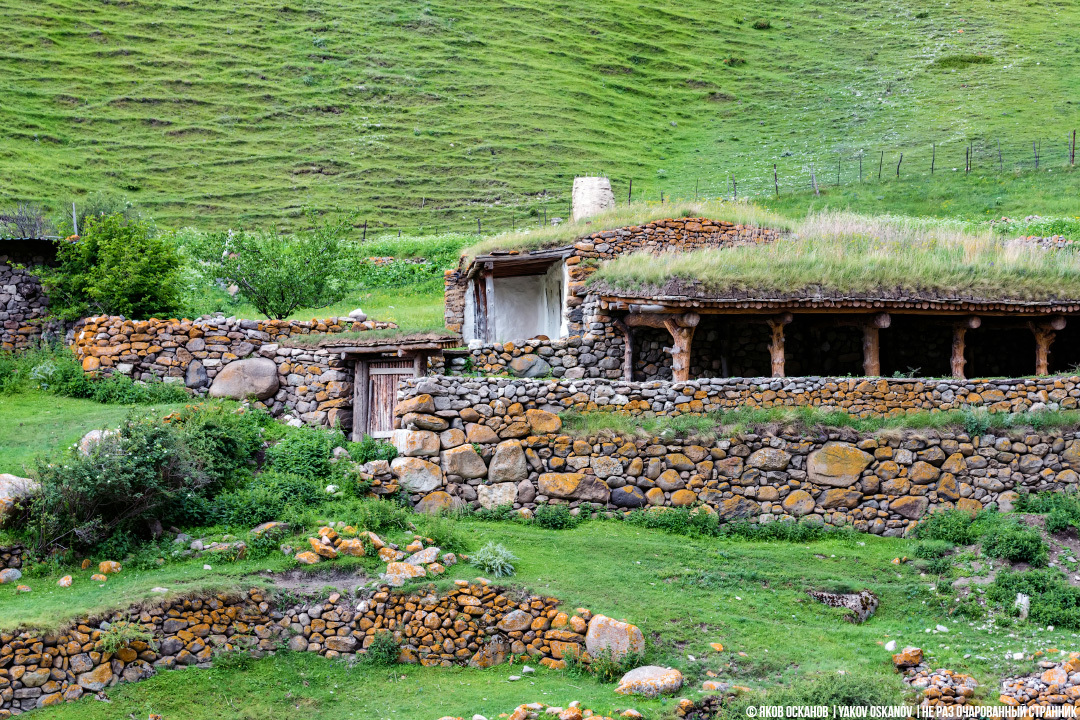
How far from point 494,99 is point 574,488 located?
164 ft

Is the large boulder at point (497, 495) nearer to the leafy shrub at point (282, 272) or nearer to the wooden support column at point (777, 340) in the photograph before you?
the wooden support column at point (777, 340)

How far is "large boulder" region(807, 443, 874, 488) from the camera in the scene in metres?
18.4

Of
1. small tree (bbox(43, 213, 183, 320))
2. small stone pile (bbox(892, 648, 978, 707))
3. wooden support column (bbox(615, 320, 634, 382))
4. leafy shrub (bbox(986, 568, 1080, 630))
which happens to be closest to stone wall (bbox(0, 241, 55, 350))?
small tree (bbox(43, 213, 183, 320))

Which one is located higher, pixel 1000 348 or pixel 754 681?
pixel 1000 348

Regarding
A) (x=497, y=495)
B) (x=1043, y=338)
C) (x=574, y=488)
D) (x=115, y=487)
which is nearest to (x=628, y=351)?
(x=574, y=488)

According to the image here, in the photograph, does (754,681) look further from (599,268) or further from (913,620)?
(599,268)

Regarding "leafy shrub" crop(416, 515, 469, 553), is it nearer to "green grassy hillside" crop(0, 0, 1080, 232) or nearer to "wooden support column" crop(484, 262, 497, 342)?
"wooden support column" crop(484, 262, 497, 342)

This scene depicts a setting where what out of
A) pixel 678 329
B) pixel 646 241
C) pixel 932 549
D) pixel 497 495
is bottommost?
pixel 932 549

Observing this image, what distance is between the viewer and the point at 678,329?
20.7m

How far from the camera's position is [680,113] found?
6581 centimetres

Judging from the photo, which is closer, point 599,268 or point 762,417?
point 762,417

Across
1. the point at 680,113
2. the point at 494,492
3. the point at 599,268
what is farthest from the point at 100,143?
the point at 494,492

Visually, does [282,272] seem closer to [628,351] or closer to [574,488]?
[628,351]

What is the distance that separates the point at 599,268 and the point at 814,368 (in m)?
5.33
